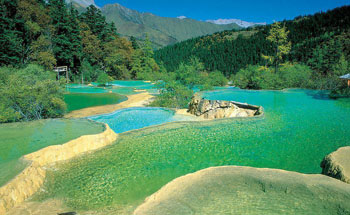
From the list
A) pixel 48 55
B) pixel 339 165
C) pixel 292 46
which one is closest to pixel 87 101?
pixel 48 55

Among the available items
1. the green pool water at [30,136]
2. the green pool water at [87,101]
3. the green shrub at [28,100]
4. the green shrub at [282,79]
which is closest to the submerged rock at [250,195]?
the green pool water at [30,136]

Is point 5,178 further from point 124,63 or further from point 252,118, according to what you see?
point 124,63

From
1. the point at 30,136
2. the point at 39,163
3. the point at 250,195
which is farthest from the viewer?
the point at 30,136

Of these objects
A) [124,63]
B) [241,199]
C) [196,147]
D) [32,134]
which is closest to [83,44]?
[124,63]

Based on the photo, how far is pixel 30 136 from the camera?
5.97 metres

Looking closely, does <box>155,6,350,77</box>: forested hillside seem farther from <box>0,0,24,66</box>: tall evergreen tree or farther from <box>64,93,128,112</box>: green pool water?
<box>0,0,24,66</box>: tall evergreen tree

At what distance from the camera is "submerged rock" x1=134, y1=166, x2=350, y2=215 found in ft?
9.38

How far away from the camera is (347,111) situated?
8.66 m

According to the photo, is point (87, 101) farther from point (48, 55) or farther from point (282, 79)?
→ point (282, 79)

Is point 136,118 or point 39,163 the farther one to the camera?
point 136,118

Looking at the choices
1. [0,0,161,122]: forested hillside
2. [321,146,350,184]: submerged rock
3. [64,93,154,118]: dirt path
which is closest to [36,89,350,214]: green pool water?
[321,146,350,184]: submerged rock

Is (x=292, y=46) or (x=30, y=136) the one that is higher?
(x=292, y=46)

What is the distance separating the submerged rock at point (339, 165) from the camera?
348 cm

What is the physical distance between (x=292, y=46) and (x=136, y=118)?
110 ft
